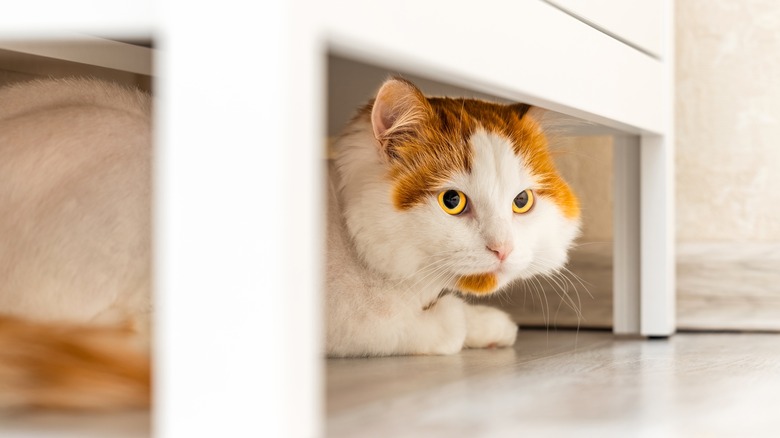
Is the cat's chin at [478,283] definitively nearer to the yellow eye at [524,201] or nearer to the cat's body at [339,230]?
the cat's body at [339,230]

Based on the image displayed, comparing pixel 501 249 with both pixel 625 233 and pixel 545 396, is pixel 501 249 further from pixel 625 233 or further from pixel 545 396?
pixel 625 233

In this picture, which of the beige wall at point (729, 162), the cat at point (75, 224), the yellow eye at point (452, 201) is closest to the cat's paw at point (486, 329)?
the yellow eye at point (452, 201)

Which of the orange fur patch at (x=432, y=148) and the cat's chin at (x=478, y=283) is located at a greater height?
the orange fur patch at (x=432, y=148)

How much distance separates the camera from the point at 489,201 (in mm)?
1307

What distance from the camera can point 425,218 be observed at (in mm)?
1305

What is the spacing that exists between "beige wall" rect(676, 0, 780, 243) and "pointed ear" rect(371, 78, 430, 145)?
763 millimetres

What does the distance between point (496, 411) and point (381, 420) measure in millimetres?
125

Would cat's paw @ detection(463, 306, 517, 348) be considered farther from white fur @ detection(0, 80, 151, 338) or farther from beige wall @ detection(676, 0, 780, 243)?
white fur @ detection(0, 80, 151, 338)

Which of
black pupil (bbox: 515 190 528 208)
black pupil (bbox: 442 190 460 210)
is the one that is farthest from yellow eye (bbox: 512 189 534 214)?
black pupil (bbox: 442 190 460 210)

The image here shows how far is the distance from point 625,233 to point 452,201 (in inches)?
21.2

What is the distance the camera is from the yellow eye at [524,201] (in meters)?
1.38

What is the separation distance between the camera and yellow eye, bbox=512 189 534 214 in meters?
1.38

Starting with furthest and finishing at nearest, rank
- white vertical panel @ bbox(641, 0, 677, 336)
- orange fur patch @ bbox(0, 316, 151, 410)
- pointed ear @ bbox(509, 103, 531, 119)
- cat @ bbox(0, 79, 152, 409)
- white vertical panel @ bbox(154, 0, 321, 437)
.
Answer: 1. white vertical panel @ bbox(641, 0, 677, 336)
2. pointed ear @ bbox(509, 103, 531, 119)
3. cat @ bbox(0, 79, 152, 409)
4. orange fur patch @ bbox(0, 316, 151, 410)
5. white vertical panel @ bbox(154, 0, 321, 437)

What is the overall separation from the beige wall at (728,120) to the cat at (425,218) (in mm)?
550
